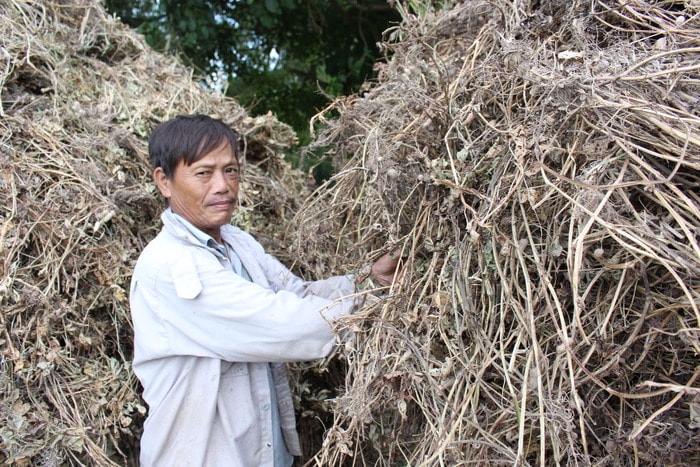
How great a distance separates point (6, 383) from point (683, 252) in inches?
76.8

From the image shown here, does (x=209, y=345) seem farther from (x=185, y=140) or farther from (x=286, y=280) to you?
(x=185, y=140)

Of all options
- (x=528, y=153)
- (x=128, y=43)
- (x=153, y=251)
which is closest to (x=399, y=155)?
(x=528, y=153)

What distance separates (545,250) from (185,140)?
1176 millimetres

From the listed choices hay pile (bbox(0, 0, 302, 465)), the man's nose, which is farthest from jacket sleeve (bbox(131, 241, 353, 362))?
hay pile (bbox(0, 0, 302, 465))

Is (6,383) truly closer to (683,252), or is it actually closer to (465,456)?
(465,456)

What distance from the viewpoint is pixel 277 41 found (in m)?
5.25

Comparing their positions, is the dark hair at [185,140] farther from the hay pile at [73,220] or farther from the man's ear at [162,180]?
the hay pile at [73,220]

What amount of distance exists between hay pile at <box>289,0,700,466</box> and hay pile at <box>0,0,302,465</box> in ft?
3.15

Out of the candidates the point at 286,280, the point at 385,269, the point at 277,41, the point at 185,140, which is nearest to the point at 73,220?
the point at 185,140

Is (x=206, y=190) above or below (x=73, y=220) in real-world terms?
below

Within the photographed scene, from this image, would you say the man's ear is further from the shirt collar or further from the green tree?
the green tree

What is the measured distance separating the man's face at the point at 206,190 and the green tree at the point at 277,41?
2.31 meters

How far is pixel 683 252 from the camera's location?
4.49 feet

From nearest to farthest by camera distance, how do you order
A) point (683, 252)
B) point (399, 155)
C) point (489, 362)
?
point (683, 252)
point (489, 362)
point (399, 155)
